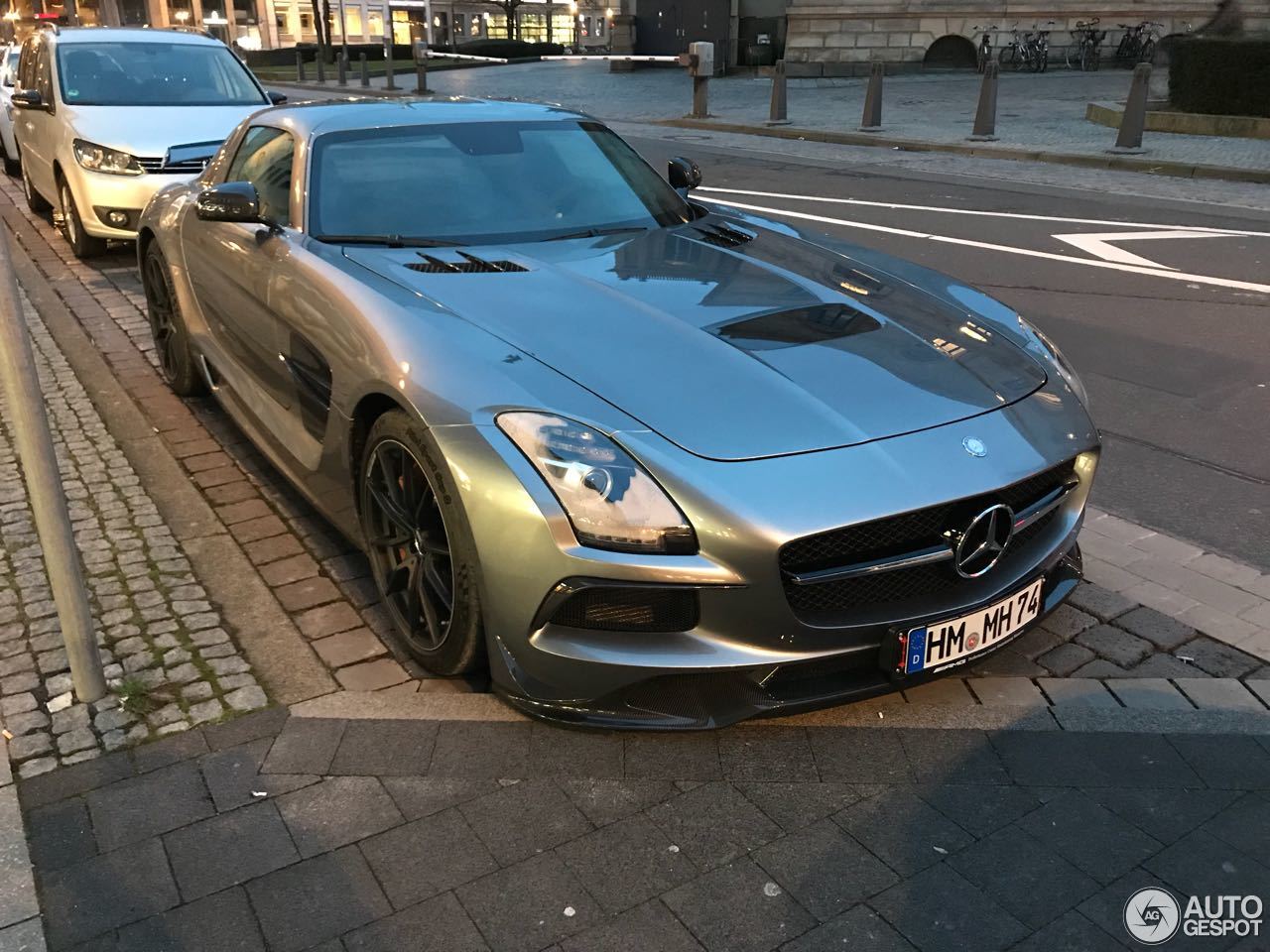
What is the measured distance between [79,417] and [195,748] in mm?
3128

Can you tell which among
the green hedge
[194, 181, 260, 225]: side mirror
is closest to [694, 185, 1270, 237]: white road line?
[194, 181, 260, 225]: side mirror

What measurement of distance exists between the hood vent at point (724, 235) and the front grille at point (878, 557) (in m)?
1.64

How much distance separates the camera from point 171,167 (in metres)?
8.41

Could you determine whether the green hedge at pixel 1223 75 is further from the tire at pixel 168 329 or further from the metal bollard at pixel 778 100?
the tire at pixel 168 329

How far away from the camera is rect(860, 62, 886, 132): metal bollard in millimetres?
17031

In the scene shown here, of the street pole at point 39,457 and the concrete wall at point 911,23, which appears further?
the concrete wall at point 911,23

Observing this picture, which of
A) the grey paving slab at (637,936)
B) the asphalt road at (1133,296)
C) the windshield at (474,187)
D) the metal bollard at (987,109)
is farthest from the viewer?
the metal bollard at (987,109)

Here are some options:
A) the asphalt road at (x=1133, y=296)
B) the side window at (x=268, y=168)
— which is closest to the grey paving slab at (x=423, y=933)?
the side window at (x=268, y=168)

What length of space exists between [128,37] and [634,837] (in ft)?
31.9

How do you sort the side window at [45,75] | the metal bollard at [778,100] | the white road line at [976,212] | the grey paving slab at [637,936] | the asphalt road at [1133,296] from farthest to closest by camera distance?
1. the metal bollard at [778,100]
2. the white road line at [976,212]
3. the side window at [45,75]
4. the asphalt road at [1133,296]
5. the grey paving slab at [637,936]

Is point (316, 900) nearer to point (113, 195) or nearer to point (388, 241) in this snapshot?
point (388, 241)

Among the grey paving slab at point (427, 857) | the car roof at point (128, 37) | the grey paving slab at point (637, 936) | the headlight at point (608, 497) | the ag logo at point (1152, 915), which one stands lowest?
the grey paving slab at point (427, 857)

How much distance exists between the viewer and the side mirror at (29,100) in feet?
30.0

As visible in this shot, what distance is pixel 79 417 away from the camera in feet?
17.8
